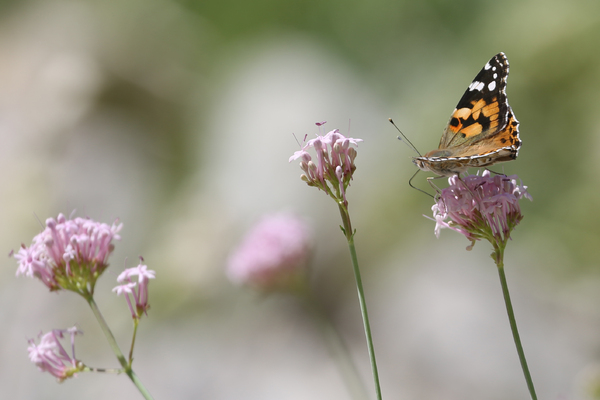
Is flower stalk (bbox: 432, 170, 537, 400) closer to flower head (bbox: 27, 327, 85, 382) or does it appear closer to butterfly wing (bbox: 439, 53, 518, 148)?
butterfly wing (bbox: 439, 53, 518, 148)

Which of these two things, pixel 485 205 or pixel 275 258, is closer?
pixel 485 205

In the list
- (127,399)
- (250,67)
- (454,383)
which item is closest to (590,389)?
(454,383)

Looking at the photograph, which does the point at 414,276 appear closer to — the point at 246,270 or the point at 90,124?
the point at 246,270

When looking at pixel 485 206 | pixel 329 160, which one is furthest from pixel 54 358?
pixel 485 206

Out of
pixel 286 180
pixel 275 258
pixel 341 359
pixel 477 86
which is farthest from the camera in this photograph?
pixel 286 180

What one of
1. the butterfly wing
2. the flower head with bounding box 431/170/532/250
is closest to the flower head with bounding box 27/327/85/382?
the flower head with bounding box 431/170/532/250

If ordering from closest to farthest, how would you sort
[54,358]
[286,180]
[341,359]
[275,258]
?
[54,358] → [275,258] → [341,359] → [286,180]

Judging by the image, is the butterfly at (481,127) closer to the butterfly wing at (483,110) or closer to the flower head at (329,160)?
the butterfly wing at (483,110)

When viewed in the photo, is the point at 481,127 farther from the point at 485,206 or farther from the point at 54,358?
the point at 54,358
